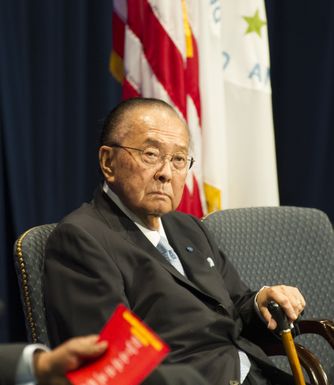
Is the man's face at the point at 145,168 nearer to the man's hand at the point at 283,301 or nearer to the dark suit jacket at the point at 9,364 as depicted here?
the man's hand at the point at 283,301

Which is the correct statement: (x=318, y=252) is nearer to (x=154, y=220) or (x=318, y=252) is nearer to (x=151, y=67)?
(x=154, y=220)

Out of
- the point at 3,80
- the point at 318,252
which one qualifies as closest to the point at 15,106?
the point at 3,80

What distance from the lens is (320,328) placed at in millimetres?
2543

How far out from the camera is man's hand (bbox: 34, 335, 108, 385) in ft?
4.57

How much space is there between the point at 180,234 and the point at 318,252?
68cm

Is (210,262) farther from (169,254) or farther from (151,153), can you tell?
(151,153)

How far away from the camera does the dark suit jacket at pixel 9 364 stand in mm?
1494

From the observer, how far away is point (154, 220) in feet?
8.21

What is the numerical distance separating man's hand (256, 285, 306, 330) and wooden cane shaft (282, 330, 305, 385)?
92 millimetres

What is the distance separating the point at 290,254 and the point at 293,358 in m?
0.80

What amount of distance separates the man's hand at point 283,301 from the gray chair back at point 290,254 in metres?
0.48

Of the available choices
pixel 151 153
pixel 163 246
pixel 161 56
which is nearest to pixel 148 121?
pixel 151 153

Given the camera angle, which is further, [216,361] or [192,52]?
[192,52]

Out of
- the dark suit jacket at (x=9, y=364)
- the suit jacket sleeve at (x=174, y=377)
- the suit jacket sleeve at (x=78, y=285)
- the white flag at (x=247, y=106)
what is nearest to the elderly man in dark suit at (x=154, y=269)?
the suit jacket sleeve at (x=78, y=285)
